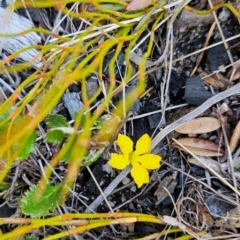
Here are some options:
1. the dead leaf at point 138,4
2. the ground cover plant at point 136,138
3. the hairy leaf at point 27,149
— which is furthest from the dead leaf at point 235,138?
the hairy leaf at point 27,149

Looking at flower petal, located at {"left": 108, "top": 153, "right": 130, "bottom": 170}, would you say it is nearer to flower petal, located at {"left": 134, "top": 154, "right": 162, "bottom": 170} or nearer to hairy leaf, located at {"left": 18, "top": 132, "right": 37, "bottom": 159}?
flower petal, located at {"left": 134, "top": 154, "right": 162, "bottom": 170}

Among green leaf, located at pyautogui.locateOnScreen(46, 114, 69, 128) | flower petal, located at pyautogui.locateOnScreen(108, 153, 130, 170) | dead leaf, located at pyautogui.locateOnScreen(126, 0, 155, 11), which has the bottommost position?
flower petal, located at pyautogui.locateOnScreen(108, 153, 130, 170)

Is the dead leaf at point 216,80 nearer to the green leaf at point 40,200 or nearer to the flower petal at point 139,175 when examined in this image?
the flower petal at point 139,175

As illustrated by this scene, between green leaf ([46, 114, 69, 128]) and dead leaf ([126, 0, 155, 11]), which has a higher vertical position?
dead leaf ([126, 0, 155, 11])

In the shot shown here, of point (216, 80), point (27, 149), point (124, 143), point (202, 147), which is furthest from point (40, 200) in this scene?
point (216, 80)

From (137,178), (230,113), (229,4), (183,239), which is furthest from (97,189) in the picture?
(229,4)

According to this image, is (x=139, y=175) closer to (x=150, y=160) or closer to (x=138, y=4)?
(x=150, y=160)

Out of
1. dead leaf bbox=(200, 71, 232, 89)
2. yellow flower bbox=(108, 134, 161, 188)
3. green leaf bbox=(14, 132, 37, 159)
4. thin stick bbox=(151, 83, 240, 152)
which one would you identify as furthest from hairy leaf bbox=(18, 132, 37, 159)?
dead leaf bbox=(200, 71, 232, 89)
